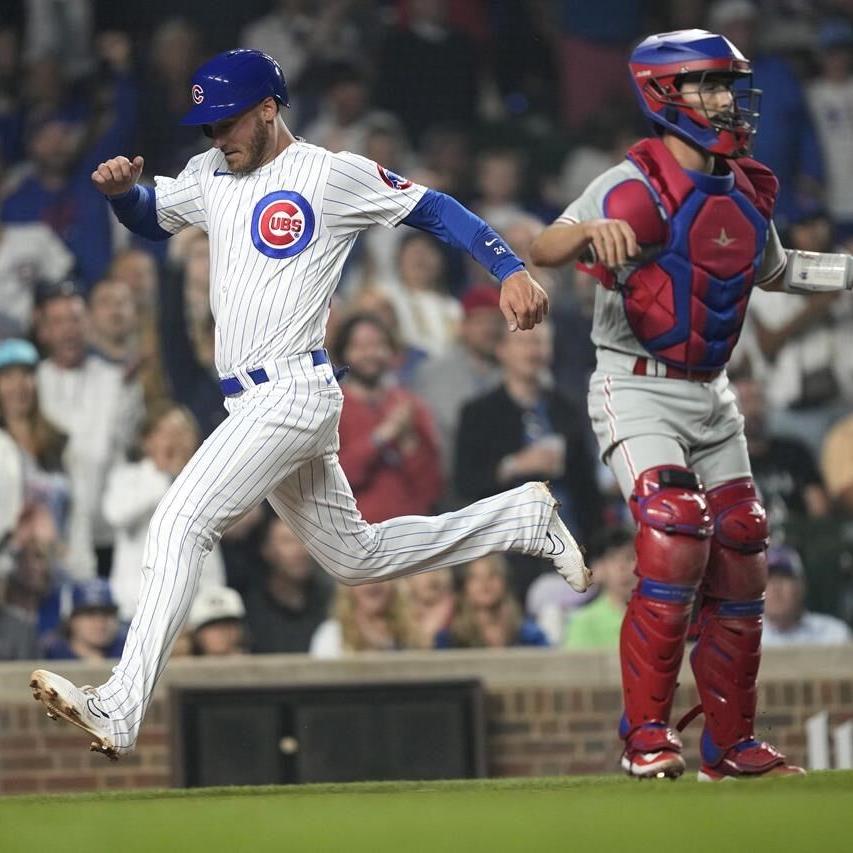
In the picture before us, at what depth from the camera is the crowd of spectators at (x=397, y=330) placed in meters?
9.12

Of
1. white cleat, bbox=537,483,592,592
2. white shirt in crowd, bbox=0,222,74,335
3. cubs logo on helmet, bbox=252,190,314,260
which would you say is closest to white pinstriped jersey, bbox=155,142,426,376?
cubs logo on helmet, bbox=252,190,314,260

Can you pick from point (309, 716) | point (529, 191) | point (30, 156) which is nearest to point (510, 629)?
point (309, 716)

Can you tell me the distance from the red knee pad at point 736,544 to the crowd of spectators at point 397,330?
Result: 10.7 feet

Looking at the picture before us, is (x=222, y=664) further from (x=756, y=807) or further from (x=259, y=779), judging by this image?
(x=756, y=807)

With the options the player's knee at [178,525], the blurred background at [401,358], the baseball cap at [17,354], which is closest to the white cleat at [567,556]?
the player's knee at [178,525]

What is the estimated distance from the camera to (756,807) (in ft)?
14.4

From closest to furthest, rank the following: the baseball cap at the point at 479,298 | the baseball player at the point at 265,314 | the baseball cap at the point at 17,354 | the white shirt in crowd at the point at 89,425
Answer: the baseball player at the point at 265,314, the white shirt in crowd at the point at 89,425, the baseball cap at the point at 17,354, the baseball cap at the point at 479,298

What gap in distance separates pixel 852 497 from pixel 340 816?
5.63 metres

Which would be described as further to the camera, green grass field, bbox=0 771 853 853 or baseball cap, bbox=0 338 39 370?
baseball cap, bbox=0 338 39 370

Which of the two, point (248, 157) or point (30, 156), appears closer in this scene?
point (248, 157)

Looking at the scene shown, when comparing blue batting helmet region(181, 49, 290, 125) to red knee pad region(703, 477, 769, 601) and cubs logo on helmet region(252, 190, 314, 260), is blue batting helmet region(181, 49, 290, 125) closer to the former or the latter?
cubs logo on helmet region(252, 190, 314, 260)

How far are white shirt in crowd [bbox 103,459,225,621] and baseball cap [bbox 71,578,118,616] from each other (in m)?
0.06

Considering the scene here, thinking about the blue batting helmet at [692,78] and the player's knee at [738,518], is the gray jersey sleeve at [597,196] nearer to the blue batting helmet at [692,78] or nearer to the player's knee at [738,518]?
the blue batting helmet at [692,78]

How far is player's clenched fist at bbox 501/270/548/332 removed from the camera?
206 inches
